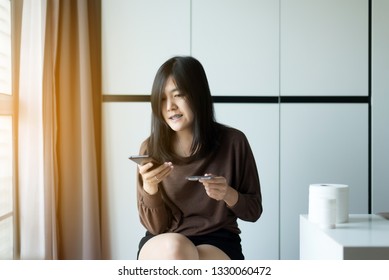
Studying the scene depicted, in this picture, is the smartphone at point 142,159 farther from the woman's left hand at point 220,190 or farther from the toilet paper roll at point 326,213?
the toilet paper roll at point 326,213

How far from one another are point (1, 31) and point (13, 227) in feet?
1.85

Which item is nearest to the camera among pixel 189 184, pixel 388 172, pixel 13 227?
pixel 189 184

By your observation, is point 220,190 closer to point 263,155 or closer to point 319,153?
point 263,155

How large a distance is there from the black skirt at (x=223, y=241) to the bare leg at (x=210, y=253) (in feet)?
0.06

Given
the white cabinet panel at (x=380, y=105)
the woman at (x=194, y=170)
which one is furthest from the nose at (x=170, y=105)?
the white cabinet panel at (x=380, y=105)

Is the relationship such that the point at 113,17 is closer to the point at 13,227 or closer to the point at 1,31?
the point at 1,31

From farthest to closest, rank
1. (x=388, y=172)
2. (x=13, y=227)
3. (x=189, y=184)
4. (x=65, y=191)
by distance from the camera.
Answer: (x=388, y=172), (x=65, y=191), (x=13, y=227), (x=189, y=184)

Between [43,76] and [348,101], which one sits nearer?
[43,76]

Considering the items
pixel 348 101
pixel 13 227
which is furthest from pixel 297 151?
pixel 13 227

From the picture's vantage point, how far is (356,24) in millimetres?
1367

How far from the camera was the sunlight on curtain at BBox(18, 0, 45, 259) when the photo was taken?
3.79ft

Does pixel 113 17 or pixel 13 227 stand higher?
pixel 113 17

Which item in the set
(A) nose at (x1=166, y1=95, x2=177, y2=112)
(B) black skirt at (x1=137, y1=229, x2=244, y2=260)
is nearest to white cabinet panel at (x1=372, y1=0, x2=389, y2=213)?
(B) black skirt at (x1=137, y1=229, x2=244, y2=260)

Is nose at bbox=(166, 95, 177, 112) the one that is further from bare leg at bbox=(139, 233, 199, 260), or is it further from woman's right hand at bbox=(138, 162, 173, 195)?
bare leg at bbox=(139, 233, 199, 260)
